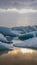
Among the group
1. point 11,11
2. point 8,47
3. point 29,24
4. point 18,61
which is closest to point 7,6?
point 11,11

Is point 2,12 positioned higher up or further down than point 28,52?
higher up

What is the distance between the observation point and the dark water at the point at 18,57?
1.62ft

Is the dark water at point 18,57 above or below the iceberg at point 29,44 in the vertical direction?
below

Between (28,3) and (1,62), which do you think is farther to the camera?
(28,3)

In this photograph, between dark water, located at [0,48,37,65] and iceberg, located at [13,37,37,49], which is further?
iceberg, located at [13,37,37,49]

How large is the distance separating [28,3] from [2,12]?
13 cm

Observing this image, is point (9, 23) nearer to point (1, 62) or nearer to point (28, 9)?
point (28, 9)

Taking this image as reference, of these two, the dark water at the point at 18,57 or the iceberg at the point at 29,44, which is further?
the iceberg at the point at 29,44

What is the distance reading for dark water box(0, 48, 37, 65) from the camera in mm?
493

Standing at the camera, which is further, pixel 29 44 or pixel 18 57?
pixel 29 44

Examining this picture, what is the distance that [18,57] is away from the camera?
0.54m

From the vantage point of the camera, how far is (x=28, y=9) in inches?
32.5

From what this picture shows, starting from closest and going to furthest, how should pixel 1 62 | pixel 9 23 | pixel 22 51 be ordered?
pixel 1 62 → pixel 22 51 → pixel 9 23

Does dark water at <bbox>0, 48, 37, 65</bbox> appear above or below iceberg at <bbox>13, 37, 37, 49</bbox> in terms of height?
below
